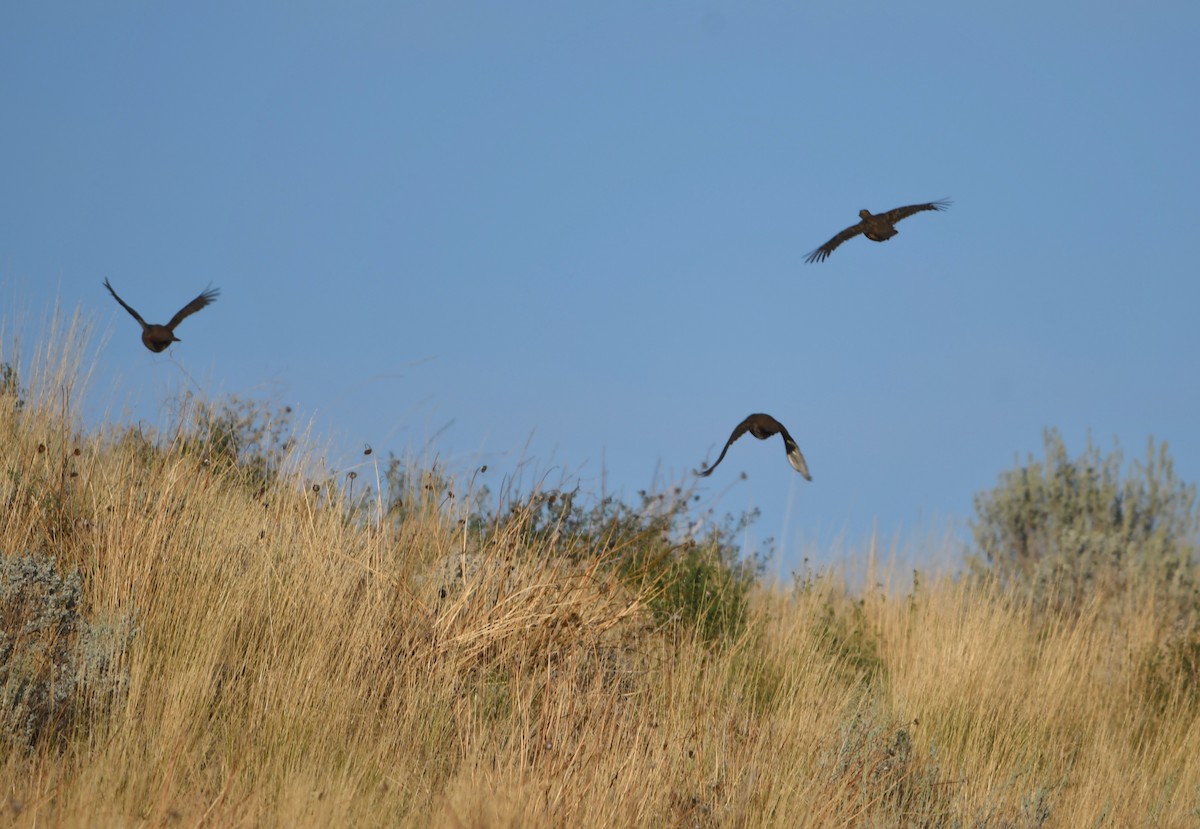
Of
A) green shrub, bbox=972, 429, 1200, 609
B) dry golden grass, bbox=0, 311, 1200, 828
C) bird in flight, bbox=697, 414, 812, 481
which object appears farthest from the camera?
green shrub, bbox=972, 429, 1200, 609

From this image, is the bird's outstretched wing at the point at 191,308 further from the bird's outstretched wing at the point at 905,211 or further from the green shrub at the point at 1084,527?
the green shrub at the point at 1084,527

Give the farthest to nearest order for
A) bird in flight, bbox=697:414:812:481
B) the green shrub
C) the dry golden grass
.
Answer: the green shrub, bird in flight, bbox=697:414:812:481, the dry golden grass

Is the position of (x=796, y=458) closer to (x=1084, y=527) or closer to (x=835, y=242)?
(x=835, y=242)

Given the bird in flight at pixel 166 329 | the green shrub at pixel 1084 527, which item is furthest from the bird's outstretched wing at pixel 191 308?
the green shrub at pixel 1084 527

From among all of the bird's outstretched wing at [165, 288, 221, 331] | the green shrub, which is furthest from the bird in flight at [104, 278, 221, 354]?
the green shrub

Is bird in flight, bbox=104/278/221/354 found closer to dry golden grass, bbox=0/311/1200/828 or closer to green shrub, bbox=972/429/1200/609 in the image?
dry golden grass, bbox=0/311/1200/828

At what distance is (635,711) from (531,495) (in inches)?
62.1

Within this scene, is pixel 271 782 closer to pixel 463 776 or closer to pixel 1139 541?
pixel 463 776

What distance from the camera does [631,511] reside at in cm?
835

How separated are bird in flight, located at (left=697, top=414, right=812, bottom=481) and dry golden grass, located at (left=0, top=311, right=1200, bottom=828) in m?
1.08

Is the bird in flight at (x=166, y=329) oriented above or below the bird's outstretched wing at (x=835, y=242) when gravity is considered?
below

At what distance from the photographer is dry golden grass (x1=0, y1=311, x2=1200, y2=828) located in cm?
445

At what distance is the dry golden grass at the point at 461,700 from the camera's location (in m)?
4.45

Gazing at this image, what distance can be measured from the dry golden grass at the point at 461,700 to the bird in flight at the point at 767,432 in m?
1.08
